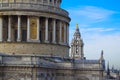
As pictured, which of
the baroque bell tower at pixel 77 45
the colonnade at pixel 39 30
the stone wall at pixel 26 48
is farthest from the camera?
the baroque bell tower at pixel 77 45

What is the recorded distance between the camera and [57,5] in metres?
76.1

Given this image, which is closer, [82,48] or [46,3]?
[46,3]

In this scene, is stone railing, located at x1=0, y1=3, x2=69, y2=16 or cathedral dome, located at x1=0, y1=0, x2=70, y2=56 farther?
stone railing, located at x1=0, y1=3, x2=69, y2=16

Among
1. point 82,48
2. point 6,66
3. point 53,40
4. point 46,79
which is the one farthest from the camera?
point 82,48

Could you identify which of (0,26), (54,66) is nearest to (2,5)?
(0,26)

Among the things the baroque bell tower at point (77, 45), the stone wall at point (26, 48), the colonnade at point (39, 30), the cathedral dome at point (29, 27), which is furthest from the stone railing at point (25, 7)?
the baroque bell tower at point (77, 45)

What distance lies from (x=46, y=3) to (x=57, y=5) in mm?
3676

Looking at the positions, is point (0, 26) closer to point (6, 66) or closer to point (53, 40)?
point (53, 40)

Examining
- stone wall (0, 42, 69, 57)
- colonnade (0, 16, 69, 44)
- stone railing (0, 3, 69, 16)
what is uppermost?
stone railing (0, 3, 69, 16)

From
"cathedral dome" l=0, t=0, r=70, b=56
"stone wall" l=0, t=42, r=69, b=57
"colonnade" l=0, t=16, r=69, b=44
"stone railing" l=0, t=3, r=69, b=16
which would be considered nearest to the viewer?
"stone wall" l=0, t=42, r=69, b=57

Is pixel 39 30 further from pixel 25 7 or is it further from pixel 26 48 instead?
pixel 25 7

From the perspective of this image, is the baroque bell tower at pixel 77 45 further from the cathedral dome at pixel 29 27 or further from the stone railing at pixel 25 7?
the stone railing at pixel 25 7

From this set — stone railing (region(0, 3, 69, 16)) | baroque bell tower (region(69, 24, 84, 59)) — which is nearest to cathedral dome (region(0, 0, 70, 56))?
stone railing (region(0, 3, 69, 16))

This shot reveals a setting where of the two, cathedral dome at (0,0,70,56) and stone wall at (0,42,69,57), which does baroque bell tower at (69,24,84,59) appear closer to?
cathedral dome at (0,0,70,56)
